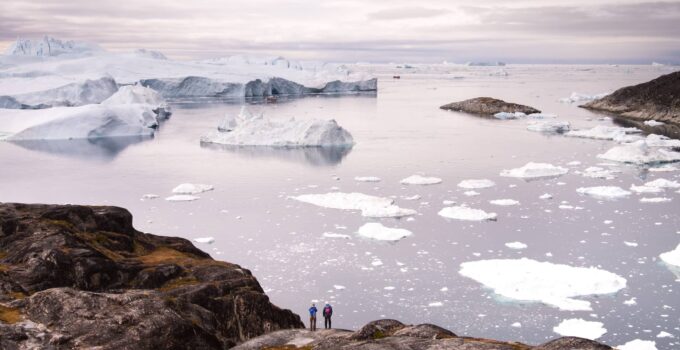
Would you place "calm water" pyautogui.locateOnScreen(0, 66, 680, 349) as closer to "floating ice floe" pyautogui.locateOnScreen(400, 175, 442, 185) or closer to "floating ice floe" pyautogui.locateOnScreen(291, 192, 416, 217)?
"floating ice floe" pyautogui.locateOnScreen(400, 175, 442, 185)

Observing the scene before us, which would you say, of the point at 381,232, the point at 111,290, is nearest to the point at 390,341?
the point at 111,290

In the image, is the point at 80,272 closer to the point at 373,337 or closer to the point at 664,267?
the point at 373,337

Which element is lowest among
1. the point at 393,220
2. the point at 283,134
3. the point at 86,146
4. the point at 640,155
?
the point at 86,146

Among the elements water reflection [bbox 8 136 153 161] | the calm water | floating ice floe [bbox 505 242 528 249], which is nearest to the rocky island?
the calm water

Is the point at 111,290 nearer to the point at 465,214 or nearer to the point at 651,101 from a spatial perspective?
the point at 465,214

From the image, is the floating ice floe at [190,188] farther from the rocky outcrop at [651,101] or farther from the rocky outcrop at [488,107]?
the rocky outcrop at [651,101]
